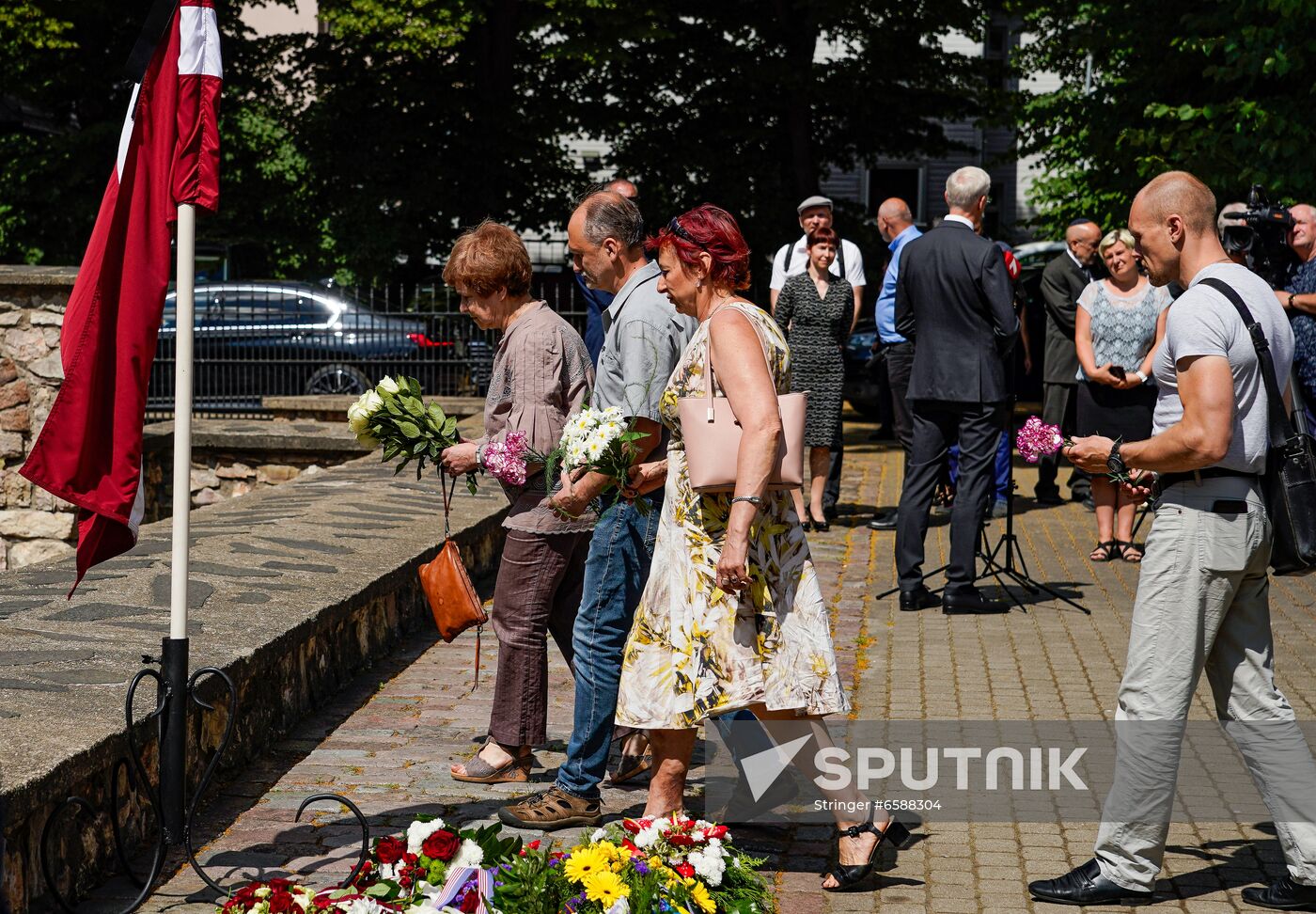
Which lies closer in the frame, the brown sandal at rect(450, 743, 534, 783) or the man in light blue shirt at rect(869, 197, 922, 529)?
the brown sandal at rect(450, 743, 534, 783)

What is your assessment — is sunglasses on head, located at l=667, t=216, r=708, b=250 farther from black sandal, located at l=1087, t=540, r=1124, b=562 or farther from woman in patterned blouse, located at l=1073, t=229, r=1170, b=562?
black sandal, located at l=1087, t=540, r=1124, b=562

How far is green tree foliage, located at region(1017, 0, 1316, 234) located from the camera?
14.0 meters

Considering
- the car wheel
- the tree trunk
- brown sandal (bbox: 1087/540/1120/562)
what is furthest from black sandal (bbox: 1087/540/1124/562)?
the tree trunk

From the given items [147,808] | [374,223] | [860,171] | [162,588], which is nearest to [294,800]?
→ [147,808]

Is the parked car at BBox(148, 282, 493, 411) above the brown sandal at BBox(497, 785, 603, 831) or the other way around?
above

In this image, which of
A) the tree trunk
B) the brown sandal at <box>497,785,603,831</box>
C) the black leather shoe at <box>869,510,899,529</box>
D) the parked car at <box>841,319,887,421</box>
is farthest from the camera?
the tree trunk

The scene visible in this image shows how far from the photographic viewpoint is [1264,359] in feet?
13.7

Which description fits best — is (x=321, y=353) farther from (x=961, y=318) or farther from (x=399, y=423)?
(x=399, y=423)

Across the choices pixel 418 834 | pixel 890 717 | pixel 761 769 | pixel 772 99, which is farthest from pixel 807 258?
pixel 772 99

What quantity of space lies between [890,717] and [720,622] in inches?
81.8

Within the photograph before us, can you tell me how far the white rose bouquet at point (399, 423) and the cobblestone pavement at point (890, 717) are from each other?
1138 mm

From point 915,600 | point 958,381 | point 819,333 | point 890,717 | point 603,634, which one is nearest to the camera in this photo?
point 603,634

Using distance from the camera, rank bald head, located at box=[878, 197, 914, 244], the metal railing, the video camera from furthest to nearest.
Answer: the metal railing
bald head, located at box=[878, 197, 914, 244]
the video camera

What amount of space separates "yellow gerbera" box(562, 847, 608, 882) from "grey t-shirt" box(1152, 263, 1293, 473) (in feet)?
6.36
